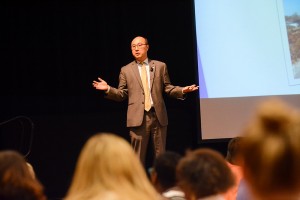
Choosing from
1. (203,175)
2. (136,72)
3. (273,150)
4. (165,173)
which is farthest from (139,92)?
(273,150)

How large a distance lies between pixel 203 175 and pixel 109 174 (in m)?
0.39

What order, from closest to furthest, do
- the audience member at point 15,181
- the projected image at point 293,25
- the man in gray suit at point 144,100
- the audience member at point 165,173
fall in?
the audience member at point 15,181
the audience member at point 165,173
the man in gray suit at point 144,100
the projected image at point 293,25

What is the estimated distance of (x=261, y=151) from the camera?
2.64 feet

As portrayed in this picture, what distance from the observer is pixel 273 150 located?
0.80 meters

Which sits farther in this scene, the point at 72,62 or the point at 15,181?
the point at 72,62

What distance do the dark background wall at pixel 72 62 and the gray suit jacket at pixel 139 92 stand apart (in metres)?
0.67

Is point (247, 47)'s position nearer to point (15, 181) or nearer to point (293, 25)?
point (293, 25)

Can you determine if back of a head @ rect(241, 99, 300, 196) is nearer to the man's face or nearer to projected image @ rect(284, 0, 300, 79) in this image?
the man's face

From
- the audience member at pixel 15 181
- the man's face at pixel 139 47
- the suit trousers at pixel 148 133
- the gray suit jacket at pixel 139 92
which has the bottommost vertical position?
the audience member at pixel 15 181

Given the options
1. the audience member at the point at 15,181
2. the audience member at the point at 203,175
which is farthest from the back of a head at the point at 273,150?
the audience member at the point at 15,181

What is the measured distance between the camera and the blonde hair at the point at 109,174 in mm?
1367

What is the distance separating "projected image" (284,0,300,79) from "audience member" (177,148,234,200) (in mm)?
3719

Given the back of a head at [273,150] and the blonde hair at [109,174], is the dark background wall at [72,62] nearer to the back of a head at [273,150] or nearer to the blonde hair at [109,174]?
the blonde hair at [109,174]

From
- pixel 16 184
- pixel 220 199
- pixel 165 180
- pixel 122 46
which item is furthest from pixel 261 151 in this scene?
pixel 122 46
